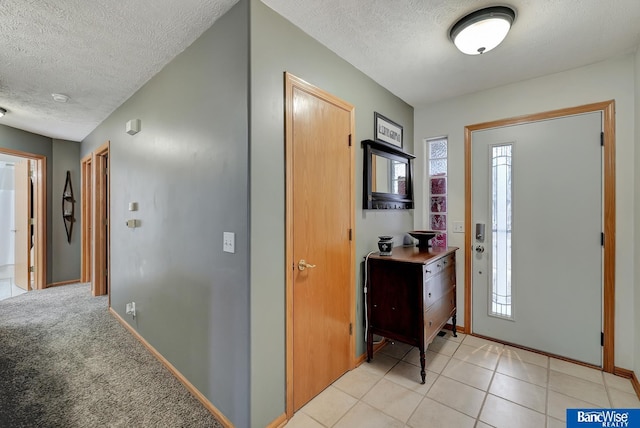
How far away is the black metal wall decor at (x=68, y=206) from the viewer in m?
4.50

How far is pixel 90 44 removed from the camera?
1900 mm

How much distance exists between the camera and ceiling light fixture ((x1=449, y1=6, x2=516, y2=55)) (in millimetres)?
1586

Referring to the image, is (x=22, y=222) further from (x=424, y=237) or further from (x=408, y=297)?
(x=424, y=237)

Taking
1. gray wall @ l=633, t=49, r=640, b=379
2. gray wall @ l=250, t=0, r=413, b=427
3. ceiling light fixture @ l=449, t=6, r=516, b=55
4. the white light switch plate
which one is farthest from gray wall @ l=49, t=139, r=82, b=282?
gray wall @ l=633, t=49, r=640, b=379

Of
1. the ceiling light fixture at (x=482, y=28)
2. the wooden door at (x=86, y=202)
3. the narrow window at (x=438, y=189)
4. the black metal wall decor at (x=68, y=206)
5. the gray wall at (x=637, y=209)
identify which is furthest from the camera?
the black metal wall decor at (x=68, y=206)

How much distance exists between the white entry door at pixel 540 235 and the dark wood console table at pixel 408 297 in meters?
0.60

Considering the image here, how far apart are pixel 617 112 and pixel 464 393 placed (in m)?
2.44

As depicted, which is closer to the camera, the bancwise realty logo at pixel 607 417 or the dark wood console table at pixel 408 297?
the bancwise realty logo at pixel 607 417

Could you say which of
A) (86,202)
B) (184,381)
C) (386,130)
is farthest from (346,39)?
(86,202)

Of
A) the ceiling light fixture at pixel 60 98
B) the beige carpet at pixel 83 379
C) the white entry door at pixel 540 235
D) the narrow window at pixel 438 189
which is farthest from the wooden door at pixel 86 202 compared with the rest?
the white entry door at pixel 540 235

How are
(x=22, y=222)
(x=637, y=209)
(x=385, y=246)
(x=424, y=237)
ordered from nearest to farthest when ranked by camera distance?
1. (x=637, y=209)
2. (x=385, y=246)
3. (x=424, y=237)
4. (x=22, y=222)

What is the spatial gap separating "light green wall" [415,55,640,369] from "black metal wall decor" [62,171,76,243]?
5892 millimetres

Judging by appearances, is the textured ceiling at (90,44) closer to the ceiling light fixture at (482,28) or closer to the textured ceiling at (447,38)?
the textured ceiling at (447,38)

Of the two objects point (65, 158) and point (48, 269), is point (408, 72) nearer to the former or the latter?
point (65, 158)
